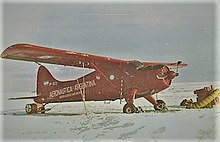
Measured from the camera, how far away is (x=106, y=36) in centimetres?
263

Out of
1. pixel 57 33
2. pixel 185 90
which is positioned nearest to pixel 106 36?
pixel 57 33

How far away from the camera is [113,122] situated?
2.61 m

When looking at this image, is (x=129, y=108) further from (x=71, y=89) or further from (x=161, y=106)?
(x=71, y=89)

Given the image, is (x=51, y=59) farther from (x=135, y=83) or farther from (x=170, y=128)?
(x=170, y=128)

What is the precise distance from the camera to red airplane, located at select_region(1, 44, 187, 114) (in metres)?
2.61

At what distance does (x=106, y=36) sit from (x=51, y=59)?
29 centimetres

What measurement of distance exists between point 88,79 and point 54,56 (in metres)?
0.20

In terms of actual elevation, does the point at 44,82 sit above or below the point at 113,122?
above

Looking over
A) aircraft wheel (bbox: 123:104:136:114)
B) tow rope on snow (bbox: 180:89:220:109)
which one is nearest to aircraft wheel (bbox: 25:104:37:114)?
aircraft wheel (bbox: 123:104:136:114)

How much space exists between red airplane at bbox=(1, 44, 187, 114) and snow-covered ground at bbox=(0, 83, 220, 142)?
0.04 m

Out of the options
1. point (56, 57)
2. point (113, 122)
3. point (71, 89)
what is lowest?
point (113, 122)

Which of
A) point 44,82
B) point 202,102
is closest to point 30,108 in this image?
point 44,82

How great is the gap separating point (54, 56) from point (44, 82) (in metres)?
0.14

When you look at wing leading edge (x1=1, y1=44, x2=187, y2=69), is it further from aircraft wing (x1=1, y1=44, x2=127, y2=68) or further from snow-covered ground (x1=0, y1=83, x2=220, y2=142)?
snow-covered ground (x1=0, y1=83, x2=220, y2=142)
